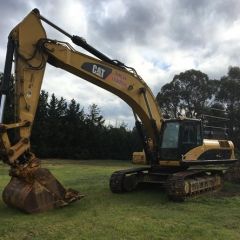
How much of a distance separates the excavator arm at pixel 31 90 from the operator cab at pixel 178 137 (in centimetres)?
259

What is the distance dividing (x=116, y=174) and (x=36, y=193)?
14.5ft

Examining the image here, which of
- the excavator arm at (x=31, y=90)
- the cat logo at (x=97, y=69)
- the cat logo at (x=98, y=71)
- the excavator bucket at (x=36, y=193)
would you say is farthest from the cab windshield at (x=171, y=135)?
the excavator bucket at (x=36, y=193)

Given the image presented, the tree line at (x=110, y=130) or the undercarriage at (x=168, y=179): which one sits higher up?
the tree line at (x=110, y=130)

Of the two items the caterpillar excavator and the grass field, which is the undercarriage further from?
the grass field

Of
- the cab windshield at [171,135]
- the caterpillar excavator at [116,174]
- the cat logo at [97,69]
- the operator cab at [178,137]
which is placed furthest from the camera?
the cab windshield at [171,135]

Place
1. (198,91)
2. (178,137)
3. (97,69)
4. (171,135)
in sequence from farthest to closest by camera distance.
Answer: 1. (198,91)
2. (171,135)
3. (178,137)
4. (97,69)

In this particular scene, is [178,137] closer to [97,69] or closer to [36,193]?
[97,69]

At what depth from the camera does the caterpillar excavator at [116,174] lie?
11133mm

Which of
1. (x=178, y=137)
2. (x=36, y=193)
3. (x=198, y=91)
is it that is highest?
(x=198, y=91)

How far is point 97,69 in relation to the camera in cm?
1343

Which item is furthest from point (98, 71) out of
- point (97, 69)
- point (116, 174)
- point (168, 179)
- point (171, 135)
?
point (168, 179)

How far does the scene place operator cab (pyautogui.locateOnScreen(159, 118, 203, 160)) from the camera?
48.1ft

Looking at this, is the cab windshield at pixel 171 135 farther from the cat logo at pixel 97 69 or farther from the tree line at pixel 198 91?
the tree line at pixel 198 91

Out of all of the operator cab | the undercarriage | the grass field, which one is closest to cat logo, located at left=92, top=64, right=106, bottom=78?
the operator cab
